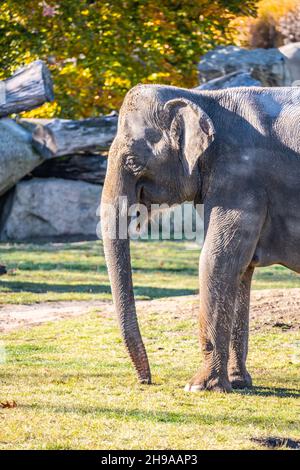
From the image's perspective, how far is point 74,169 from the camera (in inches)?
894

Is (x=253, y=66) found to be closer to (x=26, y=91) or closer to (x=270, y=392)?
(x=26, y=91)

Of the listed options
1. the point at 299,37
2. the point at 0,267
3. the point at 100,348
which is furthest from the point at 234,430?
the point at 299,37

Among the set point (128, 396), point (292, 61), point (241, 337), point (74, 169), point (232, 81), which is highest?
point (128, 396)

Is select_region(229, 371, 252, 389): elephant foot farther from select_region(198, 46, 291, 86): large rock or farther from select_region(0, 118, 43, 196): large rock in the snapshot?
select_region(198, 46, 291, 86): large rock

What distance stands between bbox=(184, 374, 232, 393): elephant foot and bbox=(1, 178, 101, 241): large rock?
13.0 metres

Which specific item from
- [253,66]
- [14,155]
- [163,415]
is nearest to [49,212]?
[14,155]

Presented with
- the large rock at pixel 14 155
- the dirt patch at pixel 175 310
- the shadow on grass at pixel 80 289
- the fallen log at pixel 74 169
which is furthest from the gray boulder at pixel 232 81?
the dirt patch at pixel 175 310

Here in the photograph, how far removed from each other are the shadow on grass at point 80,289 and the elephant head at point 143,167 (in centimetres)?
654

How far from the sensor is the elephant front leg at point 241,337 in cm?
951

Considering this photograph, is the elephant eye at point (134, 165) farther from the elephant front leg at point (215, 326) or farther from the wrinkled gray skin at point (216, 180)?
the elephant front leg at point (215, 326)

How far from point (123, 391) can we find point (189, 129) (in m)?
1.99

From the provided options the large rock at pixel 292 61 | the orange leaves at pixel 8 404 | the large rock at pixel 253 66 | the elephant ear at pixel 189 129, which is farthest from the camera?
the large rock at pixel 292 61

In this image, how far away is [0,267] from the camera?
56.1 feet

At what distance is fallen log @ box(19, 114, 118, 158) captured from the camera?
22.0 m
